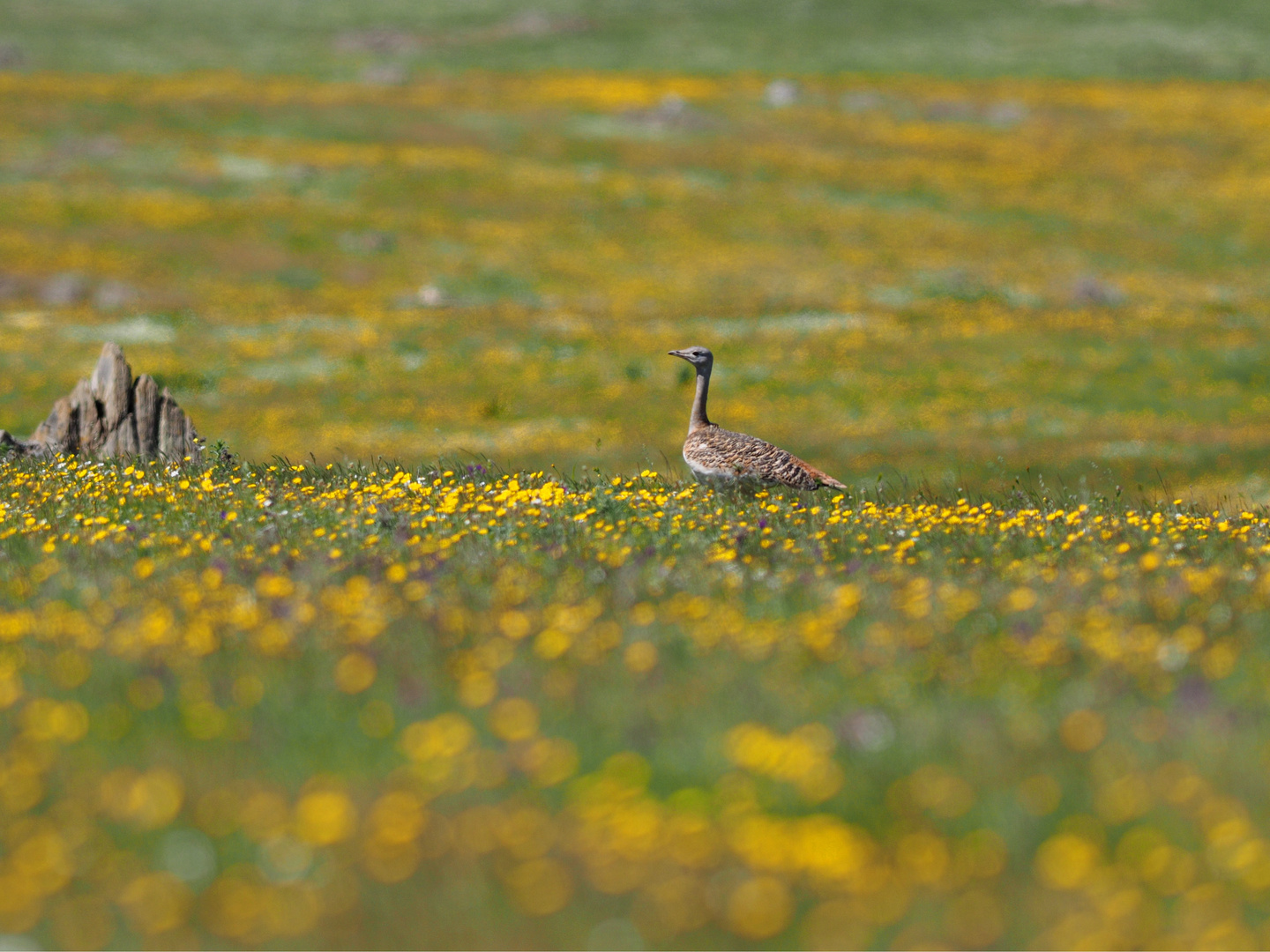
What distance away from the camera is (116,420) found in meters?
16.9

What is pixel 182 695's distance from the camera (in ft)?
20.6

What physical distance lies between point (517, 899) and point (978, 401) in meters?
24.7

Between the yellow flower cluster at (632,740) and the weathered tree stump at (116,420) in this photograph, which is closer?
the yellow flower cluster at (632,740)

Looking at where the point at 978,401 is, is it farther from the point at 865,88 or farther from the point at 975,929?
the point at 865,88

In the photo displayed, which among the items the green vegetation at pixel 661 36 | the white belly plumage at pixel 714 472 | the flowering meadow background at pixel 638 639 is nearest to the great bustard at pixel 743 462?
the white belly plumage at pixel 714 472

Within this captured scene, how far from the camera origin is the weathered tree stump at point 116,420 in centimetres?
1678

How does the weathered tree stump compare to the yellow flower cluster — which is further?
the weathered tree stump

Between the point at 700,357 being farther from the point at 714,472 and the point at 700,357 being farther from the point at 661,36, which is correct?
the point at 661,36

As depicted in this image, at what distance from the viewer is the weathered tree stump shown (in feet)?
55.1

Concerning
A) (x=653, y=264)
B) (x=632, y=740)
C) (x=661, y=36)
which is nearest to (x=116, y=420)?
(x=632, y=740)

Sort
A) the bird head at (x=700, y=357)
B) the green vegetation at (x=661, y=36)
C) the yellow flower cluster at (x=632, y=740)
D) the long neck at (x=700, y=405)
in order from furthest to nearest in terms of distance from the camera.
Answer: the green vegetation at (x=661, y=36)
the bird head at (x=700, y=357)
the long neck at (x=700, y=405)
the yellow flower cluster at (x=632, y=740)

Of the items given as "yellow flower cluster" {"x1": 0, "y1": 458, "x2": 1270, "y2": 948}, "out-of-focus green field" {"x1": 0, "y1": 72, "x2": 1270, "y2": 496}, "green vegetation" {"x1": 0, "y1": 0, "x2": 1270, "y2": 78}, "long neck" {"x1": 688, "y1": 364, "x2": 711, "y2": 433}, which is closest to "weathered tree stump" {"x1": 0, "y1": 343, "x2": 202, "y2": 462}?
"long neck" {"x1": 688, "y1": 364, "x2": 711, "y2": 433}

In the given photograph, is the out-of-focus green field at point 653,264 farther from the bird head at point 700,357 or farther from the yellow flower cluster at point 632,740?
the yellow flower cluster at point 632,740

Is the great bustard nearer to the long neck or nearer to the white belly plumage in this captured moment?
the white belly plumage
